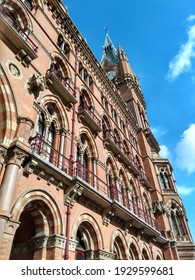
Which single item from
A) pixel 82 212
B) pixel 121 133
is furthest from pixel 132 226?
pixel 121 133

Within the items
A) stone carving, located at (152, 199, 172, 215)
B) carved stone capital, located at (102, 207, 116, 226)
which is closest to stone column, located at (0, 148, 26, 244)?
carved stone capital, located at (102, 207, 116, 226)

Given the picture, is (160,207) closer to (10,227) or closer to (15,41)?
(10,227)

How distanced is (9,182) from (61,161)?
3.77 meters

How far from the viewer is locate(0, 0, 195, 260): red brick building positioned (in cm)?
768

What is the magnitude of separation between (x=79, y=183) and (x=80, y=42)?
13153 millimetres

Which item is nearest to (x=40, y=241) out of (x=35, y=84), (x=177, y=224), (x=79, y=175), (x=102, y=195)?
(x=102, y=195)

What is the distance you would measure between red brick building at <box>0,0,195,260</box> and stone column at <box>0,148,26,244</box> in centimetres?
3

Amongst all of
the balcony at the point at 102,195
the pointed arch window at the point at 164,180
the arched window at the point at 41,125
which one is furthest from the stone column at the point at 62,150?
the pointed arch window at the point at 164,180

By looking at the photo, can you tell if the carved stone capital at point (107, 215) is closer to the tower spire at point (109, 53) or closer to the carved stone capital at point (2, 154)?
the carved stone capital at point (2, 154)

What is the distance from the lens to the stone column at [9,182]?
5.91 meters

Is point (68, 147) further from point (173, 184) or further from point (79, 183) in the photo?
point (173, 184)

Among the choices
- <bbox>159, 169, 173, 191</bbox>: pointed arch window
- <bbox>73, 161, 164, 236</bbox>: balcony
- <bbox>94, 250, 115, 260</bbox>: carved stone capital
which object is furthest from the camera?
<bbox>159, 169, 173, 191</bbox>: pointed arch window

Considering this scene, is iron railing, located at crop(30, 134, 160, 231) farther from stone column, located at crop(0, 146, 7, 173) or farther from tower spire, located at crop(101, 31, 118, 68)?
tower spire, located at crop(101, 31, 118, 68)

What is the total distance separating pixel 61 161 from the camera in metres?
10.2
